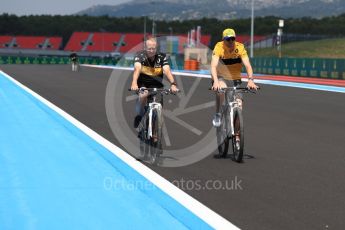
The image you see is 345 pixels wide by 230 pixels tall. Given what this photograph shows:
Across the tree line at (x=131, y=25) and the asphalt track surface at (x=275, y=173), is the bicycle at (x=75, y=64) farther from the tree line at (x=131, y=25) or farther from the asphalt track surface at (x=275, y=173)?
the tree line at (x=131, y=25)

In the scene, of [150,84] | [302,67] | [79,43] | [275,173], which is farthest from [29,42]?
[275,173]

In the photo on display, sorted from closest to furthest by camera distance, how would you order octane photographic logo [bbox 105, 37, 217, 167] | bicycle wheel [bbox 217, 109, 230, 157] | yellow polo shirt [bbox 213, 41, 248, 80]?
yellow polo shirt [bbox 213, 41, 248, 80], bicycle wheel [bbox 217, 109, 230, 157], octane photographic logo [bbox 105, 37, 217, 167]

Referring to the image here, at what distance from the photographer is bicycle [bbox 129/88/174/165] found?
8.61 m

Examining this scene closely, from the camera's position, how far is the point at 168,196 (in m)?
Answer: 6.54

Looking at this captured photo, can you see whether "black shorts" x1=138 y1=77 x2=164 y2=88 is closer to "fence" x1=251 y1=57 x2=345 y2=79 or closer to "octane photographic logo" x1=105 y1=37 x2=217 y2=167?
"octane photographic logo" x1=105 y1=37 x2=217 y2=167

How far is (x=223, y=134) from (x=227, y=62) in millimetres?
1003

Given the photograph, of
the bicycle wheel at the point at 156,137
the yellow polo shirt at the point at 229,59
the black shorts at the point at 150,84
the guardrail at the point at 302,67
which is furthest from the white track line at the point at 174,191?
the guardrail at the point at 302,67

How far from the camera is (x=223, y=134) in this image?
945 centimetres

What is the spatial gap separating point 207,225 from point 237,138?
3.60 m

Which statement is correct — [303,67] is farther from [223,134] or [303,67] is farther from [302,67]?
[223,134]

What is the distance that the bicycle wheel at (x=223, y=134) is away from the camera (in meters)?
9.32

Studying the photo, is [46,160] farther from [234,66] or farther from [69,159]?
[234,66]

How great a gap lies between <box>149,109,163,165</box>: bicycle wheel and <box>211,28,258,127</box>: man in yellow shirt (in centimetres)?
92

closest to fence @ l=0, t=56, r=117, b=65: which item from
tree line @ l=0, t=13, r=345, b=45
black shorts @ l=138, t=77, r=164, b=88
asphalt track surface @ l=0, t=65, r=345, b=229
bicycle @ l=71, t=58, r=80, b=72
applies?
bicycle @ l=71, t=58, r=80, b=72
